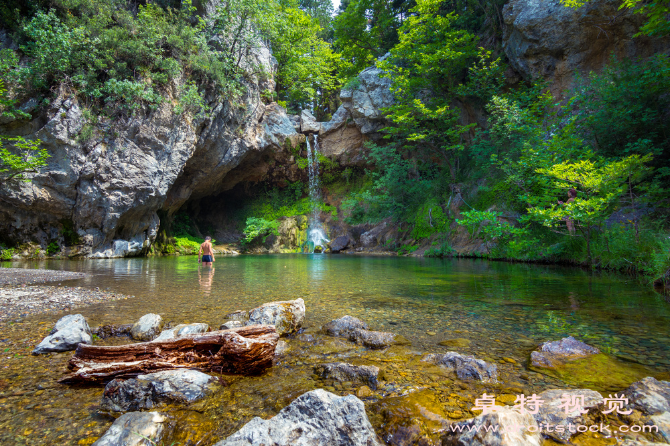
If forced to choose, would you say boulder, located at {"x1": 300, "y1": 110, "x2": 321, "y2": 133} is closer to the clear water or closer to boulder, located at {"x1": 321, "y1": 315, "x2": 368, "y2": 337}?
the clear water

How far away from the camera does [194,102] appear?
1551 centimetres

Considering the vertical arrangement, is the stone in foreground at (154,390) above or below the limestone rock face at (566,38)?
below

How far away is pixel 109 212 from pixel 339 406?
16.8 m

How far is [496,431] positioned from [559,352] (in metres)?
1.68

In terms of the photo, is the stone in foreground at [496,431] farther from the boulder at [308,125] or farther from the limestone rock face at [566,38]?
the boulder at [308,125]

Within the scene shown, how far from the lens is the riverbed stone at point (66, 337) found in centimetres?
268

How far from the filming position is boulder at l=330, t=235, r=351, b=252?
20781 millimetres

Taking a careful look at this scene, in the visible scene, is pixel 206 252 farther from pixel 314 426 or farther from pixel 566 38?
pixel 566 38

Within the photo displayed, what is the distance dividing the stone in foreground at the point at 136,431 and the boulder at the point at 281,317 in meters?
1.63

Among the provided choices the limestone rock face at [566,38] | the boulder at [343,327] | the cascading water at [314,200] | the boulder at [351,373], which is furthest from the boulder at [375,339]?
the cascading water at [314,200]

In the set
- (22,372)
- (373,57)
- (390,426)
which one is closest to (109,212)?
(22,372)

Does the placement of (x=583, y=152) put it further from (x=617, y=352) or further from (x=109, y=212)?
(x=109, y=212)

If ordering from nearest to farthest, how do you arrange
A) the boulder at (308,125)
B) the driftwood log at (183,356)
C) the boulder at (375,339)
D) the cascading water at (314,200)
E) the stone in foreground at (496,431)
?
the stone in foreground at (496,431) < the driftwood log at (183,356) < the boulder at (375,339) < the cascading water at (314,200) < the boulder at (308,125)

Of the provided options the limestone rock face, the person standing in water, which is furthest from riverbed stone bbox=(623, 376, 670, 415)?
the limestone rock face
